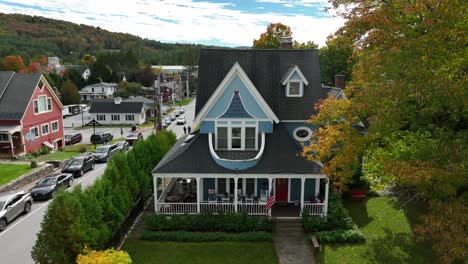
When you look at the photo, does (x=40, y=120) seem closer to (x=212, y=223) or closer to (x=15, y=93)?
(x=15, y=93)

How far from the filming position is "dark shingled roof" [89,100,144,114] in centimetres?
7269

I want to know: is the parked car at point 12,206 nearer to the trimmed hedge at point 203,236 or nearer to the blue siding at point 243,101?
the trimmed hedge at point 203,236

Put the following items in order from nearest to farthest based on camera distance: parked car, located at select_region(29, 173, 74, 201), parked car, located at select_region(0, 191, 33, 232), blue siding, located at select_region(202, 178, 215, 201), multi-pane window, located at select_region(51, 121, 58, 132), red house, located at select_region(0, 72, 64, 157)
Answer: parked car, located at select_region(0, 191, 33, 232), blue siding, located at select_region(202, 178, 215, 201), parked car, located at select_region(29, 173, 74, 201), red house, located at select_region(0, 72, 64, 157), multi-pane window, located at select_region(51, 121, 58, 132)

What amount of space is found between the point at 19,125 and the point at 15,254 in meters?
24.5

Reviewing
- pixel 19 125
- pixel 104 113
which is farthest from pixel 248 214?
pixel 104 113

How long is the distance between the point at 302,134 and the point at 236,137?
4.65 meters

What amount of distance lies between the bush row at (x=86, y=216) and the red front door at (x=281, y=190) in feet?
29.8

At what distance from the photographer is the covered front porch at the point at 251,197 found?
2097cm

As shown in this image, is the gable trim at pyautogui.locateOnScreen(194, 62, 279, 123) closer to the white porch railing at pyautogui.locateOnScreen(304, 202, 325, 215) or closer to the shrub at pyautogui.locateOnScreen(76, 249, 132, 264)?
the white porch railing at pyautogui.locateOnScreen(304, 202, 325, 215)

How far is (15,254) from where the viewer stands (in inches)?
707

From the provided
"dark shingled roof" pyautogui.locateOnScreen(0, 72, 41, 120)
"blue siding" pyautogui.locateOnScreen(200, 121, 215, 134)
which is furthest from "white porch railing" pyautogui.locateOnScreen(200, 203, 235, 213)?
"dark shingled roof" pyautogui.locateOnScreen(0, 72, 41, 120)

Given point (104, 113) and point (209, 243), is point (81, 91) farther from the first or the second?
point (209, 243)

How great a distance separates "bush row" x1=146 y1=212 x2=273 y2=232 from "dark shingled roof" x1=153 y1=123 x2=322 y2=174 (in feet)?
8.67

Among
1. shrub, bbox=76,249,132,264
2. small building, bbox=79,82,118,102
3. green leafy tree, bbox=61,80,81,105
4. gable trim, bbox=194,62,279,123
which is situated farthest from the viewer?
small building, bbox=79,82,118,102
